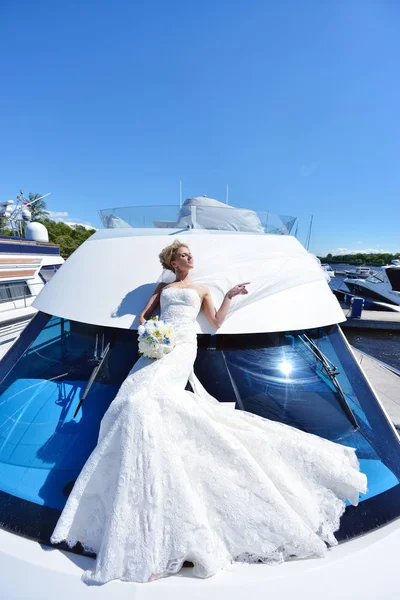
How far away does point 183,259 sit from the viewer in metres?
2.22

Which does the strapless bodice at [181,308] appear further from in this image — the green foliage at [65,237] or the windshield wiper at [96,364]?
the green foliage at [65,237]

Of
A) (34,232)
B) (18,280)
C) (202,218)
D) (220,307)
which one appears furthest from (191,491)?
(34,232)

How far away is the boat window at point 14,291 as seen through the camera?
887 cm

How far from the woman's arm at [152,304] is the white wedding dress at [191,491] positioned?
1.68 feet

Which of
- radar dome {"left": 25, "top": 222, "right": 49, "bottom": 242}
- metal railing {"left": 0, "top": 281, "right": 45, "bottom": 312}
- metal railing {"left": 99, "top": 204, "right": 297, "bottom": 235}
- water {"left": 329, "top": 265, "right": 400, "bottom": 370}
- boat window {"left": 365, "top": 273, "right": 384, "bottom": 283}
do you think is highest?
radar dome {"left": 25, "top": 222, "right": 49, "bottom": 242}

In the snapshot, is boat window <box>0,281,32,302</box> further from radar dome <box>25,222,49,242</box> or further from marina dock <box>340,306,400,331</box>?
marina dock <box>340,306,400,331</box>

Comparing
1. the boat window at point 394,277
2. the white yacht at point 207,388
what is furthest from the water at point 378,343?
the white yacht at point 207,388

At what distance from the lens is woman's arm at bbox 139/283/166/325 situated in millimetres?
2180

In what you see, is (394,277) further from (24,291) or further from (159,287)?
(159,287)

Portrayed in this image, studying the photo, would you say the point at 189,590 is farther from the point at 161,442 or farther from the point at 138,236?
the point at 138,236

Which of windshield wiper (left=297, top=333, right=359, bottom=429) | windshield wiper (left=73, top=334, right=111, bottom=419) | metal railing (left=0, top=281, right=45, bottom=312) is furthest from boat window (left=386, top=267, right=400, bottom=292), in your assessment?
windshield wiper (left=73, top=334, right=111, bottom=419)

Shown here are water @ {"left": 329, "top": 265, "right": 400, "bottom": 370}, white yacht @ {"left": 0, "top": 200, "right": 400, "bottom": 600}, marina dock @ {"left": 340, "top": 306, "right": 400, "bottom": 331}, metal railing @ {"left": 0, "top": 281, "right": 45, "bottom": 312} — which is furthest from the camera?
marina dock @ {"left": 340, "top": 306, "right": 400, "bottom": 331}

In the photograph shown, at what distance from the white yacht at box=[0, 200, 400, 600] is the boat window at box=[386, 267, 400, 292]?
23.9 meters

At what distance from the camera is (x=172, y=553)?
139 centimetres
